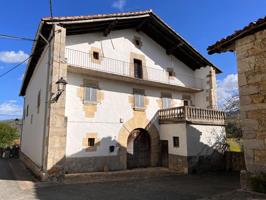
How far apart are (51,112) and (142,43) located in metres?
8.46

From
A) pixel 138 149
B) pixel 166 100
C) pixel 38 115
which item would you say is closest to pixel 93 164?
pixel 138 149

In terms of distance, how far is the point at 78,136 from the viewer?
11.7m

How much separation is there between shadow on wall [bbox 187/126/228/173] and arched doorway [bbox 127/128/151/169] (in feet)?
9.97

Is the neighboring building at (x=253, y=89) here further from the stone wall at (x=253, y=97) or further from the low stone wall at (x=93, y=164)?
the low stone wall at (x=93, y=164)

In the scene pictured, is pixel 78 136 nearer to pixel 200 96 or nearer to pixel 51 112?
pixel 51 112

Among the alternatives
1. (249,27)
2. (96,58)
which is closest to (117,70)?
(96,58)

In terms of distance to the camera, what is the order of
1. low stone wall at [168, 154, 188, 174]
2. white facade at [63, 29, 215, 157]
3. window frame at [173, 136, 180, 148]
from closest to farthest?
white facade at [63, 29, 215, 157] < low stone wall at [168, 154, 188, 174] < window frame at [173, 136, 180, 148]

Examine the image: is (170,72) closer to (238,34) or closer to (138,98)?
(138,98)

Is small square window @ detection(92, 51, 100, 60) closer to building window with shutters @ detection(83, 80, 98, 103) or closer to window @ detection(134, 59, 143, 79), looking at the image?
building window with shutters @ detection(83, 80, 98, 103)

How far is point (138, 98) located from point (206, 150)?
16.9 feet

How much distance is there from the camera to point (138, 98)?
14344 mm

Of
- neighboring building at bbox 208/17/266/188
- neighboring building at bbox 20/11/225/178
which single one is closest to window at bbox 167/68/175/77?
neighboring building at bbox 20/11/225/178

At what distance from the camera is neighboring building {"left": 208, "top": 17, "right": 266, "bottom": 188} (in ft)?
18.5

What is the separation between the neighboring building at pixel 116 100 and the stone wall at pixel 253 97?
6.56 m
